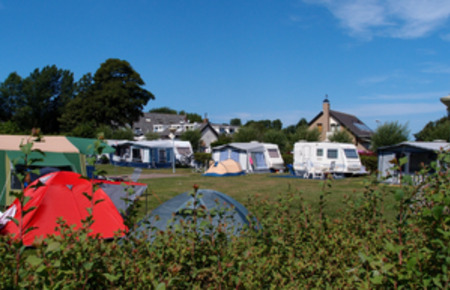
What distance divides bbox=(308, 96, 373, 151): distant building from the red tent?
3325 cm

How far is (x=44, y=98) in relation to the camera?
A: 51.0m

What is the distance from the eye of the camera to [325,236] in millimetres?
3721

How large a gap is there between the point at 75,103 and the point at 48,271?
39215mm

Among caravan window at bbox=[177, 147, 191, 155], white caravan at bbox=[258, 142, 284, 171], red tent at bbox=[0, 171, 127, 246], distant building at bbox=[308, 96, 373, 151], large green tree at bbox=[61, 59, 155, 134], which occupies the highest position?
large green tree at bbox=[61, 59, 155, 134]

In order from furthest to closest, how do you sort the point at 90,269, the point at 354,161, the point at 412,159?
the point at 354,161 → the point at 412,159 → the point at 90,269

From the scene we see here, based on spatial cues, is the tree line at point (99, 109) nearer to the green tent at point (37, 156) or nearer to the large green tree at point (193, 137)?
the large green tree at point (193, 137)

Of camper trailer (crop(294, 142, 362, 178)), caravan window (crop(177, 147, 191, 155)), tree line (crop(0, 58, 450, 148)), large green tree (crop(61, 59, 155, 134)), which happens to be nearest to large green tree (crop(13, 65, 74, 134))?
tree line (crop(0, 58, 450, 148))

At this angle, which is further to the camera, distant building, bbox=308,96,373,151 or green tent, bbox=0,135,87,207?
distant building, bbox=308,96,373,151

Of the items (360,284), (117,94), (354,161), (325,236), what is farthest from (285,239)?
(117,94)

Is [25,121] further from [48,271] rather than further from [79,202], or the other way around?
[48,271]

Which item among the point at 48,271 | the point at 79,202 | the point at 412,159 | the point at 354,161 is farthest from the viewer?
the point at 354,161

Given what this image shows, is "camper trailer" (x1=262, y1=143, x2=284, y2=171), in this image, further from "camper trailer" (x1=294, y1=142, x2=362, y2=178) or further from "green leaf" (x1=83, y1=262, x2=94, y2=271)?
"green leaf" (x1=83, y1=262, x2=94, y2=271)

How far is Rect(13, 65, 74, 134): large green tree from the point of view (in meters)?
49.4

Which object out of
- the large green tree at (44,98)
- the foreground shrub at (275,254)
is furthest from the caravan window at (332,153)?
the large green tree at (44,98)
